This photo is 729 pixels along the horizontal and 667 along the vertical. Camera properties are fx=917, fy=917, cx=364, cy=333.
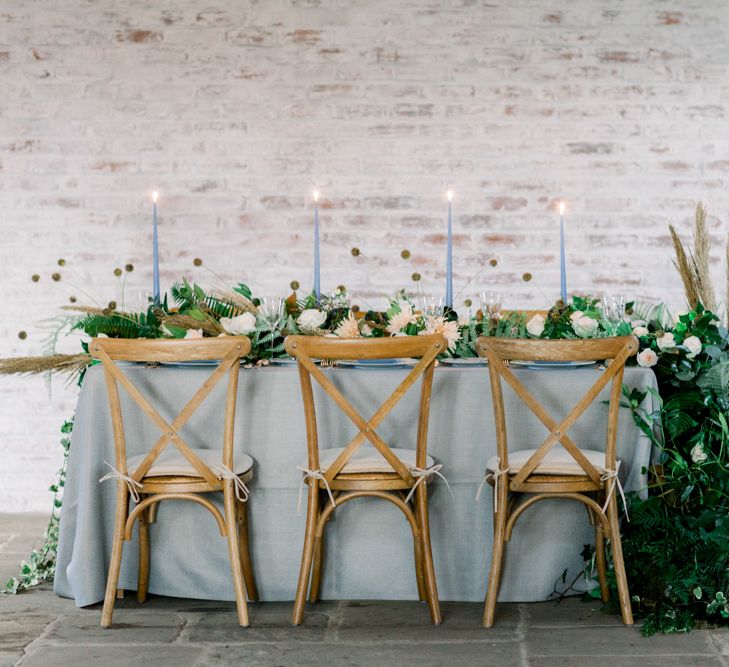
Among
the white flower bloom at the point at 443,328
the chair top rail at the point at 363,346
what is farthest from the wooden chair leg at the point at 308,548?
the white flower bloom at the point at 443,328

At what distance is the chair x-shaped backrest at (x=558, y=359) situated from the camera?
2348mm

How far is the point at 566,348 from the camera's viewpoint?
7.70 feet

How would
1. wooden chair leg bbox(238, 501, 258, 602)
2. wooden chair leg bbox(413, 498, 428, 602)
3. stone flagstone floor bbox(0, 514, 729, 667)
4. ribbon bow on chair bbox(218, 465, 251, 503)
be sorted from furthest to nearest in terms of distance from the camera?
wooden chair leg bbox(238, 501, 258, 602)
wooden chair leg bbox(413, 498, 428, 602)
ribbon bow on chair bbox(218, 465, 251, 503)
stone flagstone floor bbox(0, 514, 729, 667)

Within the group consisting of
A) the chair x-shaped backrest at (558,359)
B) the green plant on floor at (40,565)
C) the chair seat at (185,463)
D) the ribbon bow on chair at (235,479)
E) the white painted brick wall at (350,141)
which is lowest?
the green plant on floor at (40,565)

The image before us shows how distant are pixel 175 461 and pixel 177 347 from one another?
33 cm

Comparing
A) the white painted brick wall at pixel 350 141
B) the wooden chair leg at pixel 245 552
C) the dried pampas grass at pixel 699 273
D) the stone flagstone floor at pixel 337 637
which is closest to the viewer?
the stone flagstone floor at pixel 337 637

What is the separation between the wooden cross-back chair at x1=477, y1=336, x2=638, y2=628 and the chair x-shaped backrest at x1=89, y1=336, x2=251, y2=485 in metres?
0.67

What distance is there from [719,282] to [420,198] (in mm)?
1487

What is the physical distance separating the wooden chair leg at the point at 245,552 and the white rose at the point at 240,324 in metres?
0.51

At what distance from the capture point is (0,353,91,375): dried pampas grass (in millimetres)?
2699

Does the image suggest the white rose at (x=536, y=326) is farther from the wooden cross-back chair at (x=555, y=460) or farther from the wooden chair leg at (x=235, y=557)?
the wooden chair leg at (x=235, y=557)

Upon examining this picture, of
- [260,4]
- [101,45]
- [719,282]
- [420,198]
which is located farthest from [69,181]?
[719,282]

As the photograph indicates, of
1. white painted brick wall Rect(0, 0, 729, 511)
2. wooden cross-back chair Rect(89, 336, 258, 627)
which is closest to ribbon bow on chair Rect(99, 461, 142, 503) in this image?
wooden cross-back chair Rect(89, 336, 258, 627)

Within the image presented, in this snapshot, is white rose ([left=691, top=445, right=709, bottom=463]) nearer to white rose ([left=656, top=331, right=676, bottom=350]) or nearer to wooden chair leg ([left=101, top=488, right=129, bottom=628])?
white rose ([left=656, top=331, right=676, bottom=350])
